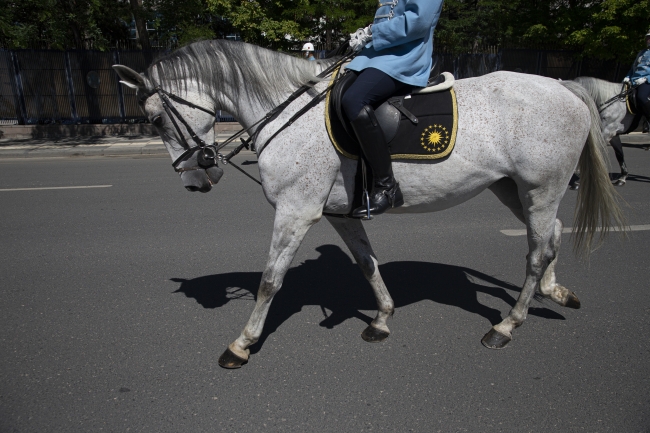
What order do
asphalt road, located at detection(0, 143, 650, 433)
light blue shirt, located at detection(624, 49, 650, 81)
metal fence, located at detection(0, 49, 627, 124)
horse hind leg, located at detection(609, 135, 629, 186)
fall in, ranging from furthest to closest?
metal fence, located at detection(0, 49, 627, 124) < horse hind leg, located at detection(609, 135, 629, 186) < light blue shirt, located at detection(624, 49, 650, 81) < asphalt road, located at detection(0, 143, 650, 433)

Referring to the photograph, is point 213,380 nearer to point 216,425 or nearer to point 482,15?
point 216,425

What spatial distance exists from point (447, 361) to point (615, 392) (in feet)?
3.11

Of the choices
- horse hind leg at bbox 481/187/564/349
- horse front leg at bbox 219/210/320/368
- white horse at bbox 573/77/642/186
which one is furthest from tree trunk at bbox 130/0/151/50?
horse hind leg at bbox 481/187/564/349

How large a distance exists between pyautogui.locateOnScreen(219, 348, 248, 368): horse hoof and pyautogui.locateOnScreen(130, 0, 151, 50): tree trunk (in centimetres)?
1390

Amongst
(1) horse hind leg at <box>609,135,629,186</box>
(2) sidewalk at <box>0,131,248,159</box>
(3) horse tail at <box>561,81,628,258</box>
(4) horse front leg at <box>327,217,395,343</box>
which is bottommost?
(2) sidewalk at <box>0,131,248,159</box>

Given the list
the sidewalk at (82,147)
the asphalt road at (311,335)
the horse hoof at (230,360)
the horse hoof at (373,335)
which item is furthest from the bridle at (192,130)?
the sidewalk at (82,147)

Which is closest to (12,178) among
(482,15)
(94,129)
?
(94,129)

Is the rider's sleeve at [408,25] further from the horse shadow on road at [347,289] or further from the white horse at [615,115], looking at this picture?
the white horse at [615,115]

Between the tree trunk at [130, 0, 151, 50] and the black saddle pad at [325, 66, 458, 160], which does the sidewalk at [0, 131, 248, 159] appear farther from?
the black saddle pad at [325, 66, 458, 160]

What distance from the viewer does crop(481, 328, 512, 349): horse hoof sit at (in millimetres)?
3291

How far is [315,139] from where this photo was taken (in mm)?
2980

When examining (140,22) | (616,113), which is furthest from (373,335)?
(140,22)

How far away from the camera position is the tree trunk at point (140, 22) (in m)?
14.3

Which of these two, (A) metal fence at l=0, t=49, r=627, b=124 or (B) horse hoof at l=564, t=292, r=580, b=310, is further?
(A) metal fence at l=0, t=49, r=627, b=124
